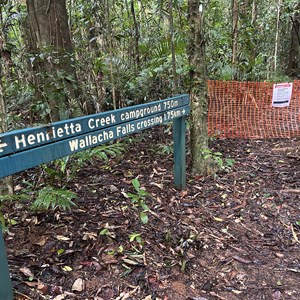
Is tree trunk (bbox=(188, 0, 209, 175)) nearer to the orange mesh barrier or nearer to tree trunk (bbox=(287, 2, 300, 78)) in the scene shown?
the orange mesh barrier

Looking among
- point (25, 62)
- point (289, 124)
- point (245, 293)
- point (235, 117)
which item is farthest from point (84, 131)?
point (289, 124)

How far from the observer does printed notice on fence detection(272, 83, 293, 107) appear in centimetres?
628

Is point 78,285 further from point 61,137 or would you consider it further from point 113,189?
point 113,189

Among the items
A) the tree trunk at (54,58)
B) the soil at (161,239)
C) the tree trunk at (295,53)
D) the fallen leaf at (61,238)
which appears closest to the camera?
the soil at (161,239)

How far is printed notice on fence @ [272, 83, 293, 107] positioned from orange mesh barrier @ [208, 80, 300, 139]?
95 mm

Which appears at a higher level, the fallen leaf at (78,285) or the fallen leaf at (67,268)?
the fallen leaf at (67,268)

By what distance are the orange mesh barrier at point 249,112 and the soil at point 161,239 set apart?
1.91 m

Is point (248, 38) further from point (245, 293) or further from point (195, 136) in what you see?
point (245, 293)

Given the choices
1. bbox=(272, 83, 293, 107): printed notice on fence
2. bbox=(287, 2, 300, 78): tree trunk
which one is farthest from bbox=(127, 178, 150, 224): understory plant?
bbox=(287, 2, 300, 78): tree trunk

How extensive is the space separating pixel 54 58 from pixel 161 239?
2.87m

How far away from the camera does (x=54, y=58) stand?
14.1 ft

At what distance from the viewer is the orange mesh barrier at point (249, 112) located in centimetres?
622

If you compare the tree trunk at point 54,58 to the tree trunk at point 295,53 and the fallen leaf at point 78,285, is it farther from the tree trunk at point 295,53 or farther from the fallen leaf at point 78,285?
the tree trunk at point 295,53

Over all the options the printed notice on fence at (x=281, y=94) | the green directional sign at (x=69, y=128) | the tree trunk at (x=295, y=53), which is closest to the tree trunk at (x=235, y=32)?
the printed notice on fence at (x=281, y=94)
